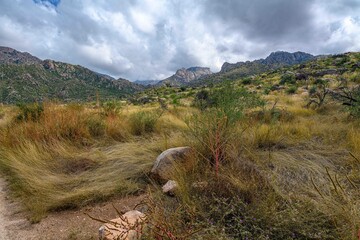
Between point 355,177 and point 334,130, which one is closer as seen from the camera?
point 355,177

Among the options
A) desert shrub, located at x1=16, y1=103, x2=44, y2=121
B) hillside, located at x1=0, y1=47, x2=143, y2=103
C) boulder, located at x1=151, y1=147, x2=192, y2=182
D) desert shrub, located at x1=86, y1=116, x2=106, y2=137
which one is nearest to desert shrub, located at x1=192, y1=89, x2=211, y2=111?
desert shrub, located at x1=86, y1=116, x2=106, y2=137

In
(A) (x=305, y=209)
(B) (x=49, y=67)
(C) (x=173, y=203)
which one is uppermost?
(B) (x=49, y=67)

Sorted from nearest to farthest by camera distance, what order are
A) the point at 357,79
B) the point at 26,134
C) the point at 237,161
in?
the point at 237,161, the point at 26,134, the point at 357,79

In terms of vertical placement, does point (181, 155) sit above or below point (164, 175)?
above

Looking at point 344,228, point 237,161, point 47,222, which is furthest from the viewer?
point 237,161

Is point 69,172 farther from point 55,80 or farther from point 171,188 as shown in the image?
point 55,80

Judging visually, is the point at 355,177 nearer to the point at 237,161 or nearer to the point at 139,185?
the point at 237,161

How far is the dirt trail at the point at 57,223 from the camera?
239cm

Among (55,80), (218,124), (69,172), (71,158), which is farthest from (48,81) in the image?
(218,124)

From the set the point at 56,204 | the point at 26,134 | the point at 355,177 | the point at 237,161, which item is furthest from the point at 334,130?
the point at 26,134

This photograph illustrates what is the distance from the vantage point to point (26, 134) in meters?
4.70

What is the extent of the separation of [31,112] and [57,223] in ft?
14.1

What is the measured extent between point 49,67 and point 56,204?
490 feet

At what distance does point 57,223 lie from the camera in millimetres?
2613
